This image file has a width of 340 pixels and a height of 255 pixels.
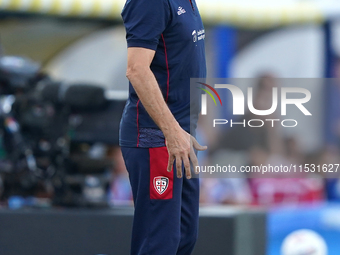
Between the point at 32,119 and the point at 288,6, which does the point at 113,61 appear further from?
the point at 32,119

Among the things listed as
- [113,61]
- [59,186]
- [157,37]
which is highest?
[113,61]

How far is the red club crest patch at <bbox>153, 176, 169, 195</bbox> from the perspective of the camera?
2.02 meters

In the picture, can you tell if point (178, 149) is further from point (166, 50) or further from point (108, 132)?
point (108, 132)

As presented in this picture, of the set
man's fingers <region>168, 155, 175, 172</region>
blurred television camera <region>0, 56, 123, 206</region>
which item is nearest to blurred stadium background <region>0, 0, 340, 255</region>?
blurred television camera <region>0, 56, 123, 206</region>

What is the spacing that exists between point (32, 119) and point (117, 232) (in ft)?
3.53

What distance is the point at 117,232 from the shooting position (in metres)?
2.98

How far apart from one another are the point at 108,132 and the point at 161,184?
1.42 metres

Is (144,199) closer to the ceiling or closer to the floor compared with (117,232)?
closer to the ceiling

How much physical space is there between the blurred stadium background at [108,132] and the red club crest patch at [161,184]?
1.01 metres

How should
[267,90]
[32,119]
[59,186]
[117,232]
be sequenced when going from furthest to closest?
1. [267,90]
2. [32,119]
3. [59,186]
4. [117,232]

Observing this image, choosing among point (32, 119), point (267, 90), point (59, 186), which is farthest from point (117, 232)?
point (267, 90)

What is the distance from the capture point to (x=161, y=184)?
2.02 m

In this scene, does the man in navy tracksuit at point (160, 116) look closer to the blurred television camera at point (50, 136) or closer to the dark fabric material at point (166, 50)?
the dark fabric material at point (166, 50)

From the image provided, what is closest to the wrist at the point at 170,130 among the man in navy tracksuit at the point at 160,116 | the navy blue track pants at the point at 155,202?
A: the man in navy tracksuit at the point at 160,116
